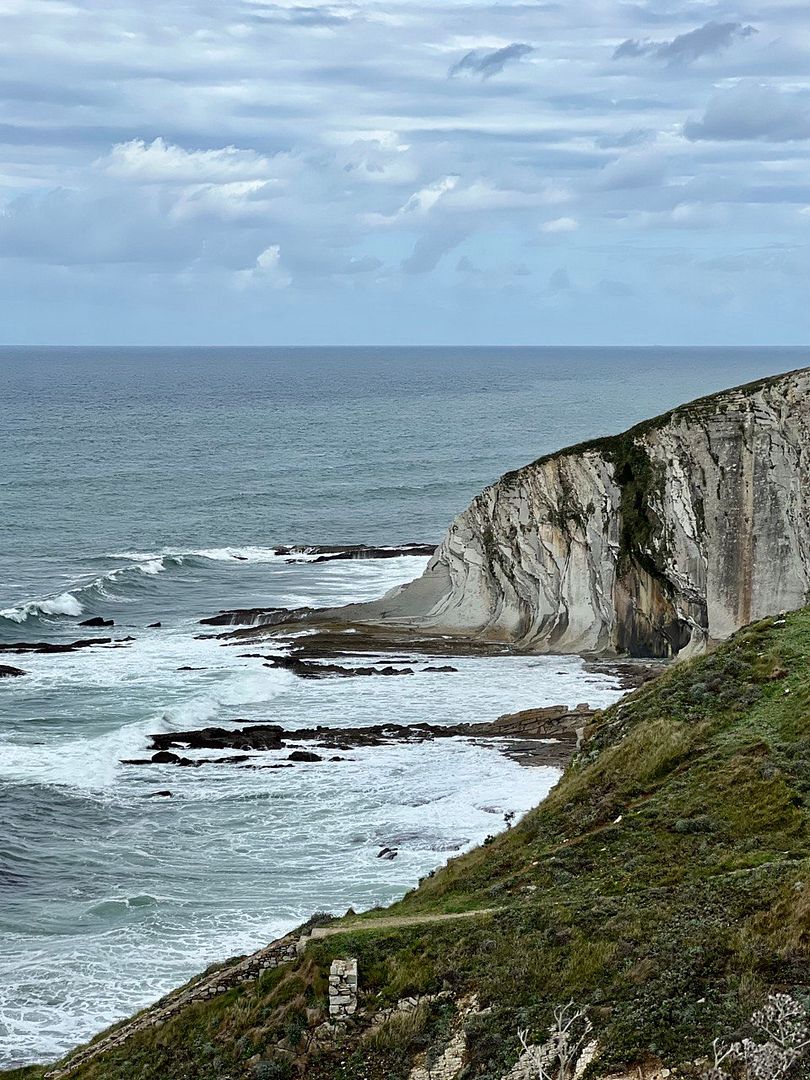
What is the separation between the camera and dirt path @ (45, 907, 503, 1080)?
57.5ft

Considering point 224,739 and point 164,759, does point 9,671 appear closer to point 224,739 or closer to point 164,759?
point 224,739

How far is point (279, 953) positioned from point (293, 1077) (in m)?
2.23

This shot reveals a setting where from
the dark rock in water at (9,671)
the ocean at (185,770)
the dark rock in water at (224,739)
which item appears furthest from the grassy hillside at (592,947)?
the dark rock in water at (9,671)

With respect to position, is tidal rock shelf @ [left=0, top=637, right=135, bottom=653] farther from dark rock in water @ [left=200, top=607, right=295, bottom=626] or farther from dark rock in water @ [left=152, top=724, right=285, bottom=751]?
dark rock in water @ [left=152, top=724, right=285, bottom=751]

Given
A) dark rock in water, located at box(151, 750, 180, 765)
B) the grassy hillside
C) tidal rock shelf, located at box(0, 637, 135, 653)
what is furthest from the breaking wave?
the grassy hillside

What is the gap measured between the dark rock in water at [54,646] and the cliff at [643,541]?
1026cm

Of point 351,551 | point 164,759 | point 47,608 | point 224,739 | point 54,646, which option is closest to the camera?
point 164,759

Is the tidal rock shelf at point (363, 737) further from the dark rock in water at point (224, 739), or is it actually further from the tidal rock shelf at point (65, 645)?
the tidal rock shelf at point (65, 645)

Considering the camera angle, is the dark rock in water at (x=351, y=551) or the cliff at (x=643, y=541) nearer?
the cliff at (x=643, y=541)

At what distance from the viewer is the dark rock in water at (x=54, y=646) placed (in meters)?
53.2

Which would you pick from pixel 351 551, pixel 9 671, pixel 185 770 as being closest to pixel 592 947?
pixel 185 770

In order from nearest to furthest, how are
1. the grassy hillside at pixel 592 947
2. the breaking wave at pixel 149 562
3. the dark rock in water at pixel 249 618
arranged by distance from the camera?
the grassy hillside at pixel 592 947 < the dark rock in water at pixel 249 618 < the breaking wave at pixel 149 562

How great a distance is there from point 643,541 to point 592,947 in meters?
33.8

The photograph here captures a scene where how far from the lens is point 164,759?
37.3 meters
